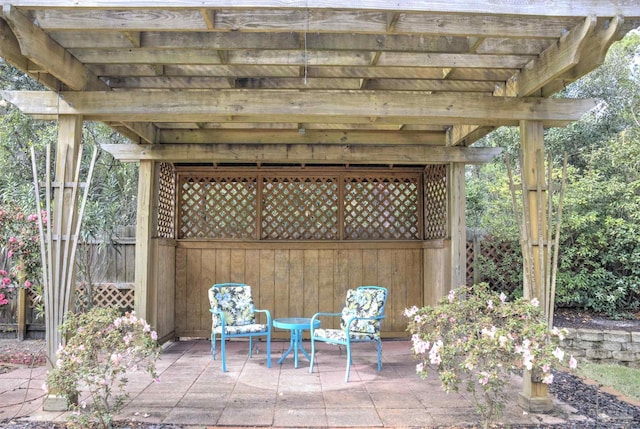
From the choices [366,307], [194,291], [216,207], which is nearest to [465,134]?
[366,307]

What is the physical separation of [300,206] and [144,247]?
79.9 inches

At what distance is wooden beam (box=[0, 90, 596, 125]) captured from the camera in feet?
11.3

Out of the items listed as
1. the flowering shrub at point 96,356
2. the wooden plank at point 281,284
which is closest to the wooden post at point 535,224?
the flowering shrub at point 96,356

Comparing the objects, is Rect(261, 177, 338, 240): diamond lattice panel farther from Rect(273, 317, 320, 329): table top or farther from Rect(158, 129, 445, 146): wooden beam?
Rect(273, 317, 320, 329): table top

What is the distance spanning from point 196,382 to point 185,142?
2.53m

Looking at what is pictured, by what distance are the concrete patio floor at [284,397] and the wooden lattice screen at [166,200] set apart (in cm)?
164

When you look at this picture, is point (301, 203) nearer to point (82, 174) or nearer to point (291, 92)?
point (291, 92)

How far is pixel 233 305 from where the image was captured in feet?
15.8

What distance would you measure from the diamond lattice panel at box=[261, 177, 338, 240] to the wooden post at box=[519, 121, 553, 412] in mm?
2968

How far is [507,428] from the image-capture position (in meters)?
2.85

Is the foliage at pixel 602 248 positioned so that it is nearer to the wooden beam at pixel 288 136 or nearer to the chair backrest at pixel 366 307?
the wooden beam at pixel 288 136

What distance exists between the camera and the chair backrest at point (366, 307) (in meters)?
4.29

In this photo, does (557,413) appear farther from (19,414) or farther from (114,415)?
(19,414)

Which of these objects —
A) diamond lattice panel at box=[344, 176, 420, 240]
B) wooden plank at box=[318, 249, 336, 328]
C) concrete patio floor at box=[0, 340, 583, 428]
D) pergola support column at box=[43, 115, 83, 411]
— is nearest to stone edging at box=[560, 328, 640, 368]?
concrete patio floor at box=[0, 340, 583, 428]
